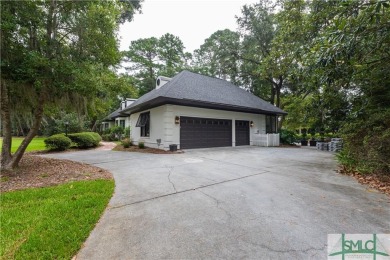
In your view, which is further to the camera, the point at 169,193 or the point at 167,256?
the point at 169,193

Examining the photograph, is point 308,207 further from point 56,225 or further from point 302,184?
point 56,225

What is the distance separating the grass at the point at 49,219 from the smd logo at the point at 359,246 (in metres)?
2.95

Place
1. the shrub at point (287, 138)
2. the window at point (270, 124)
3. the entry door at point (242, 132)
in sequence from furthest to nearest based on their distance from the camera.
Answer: the window at point (270, 124) < the shrub at point (287, 138) < the entry door at point (242, 132)

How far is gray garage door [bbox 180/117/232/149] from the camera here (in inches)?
440

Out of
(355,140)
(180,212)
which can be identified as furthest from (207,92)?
(180,212)

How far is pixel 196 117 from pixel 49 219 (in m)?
9.42

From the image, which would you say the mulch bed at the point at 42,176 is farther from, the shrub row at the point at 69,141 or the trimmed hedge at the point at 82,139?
the trimmed hedge at the point at 82,139

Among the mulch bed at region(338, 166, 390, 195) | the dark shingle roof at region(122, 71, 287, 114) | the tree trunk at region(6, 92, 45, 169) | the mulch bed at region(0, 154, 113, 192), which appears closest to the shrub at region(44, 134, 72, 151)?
the dark shingle roof at region(122, 71, 287, 114)

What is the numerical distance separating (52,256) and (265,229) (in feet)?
8.25

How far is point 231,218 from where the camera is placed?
2760 millimetres

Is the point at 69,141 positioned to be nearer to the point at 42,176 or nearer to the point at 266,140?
the point at 42,176

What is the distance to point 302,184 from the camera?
4.51 metres

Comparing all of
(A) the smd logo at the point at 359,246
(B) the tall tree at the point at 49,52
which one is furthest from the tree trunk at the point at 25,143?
(A) the smd logo at the point at 359,246

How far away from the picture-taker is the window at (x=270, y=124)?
16408 mm
